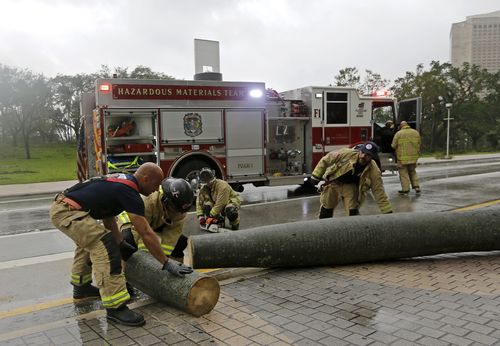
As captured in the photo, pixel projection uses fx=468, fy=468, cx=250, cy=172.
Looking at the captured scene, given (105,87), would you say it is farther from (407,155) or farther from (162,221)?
(407,155)

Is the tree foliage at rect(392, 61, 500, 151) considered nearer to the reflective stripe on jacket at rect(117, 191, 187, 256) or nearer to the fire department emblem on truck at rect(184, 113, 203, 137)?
the fire department emblem on truck at rect(184, 113, 203, 137)

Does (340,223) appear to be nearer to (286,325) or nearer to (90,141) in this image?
(286,325)

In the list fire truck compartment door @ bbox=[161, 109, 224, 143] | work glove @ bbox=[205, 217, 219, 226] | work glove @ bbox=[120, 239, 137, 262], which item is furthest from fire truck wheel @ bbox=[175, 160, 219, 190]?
work glove @ bbox=[120, 239, 137, 262]

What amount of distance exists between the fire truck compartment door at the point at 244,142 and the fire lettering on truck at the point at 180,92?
0.39 metres

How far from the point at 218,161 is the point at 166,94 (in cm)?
180

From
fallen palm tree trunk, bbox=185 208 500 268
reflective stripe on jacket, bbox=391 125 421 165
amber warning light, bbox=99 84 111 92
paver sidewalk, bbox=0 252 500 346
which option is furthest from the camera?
reflective stripe on jacket, bbox=391 125 421 165

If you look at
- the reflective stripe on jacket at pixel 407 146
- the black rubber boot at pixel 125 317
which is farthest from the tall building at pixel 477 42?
the black rubber boot at pixel 125 317

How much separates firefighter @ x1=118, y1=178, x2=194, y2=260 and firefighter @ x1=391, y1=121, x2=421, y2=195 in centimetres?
730

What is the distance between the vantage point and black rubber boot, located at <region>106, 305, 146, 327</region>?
3.44 m

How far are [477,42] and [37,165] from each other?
229 ft

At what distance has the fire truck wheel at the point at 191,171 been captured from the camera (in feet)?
32.1

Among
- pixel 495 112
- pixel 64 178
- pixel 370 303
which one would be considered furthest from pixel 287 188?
pixel 495 112

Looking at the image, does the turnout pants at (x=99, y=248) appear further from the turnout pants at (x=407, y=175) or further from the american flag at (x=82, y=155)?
the turnout pants at (x=407, y=175)

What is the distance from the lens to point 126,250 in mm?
4008
